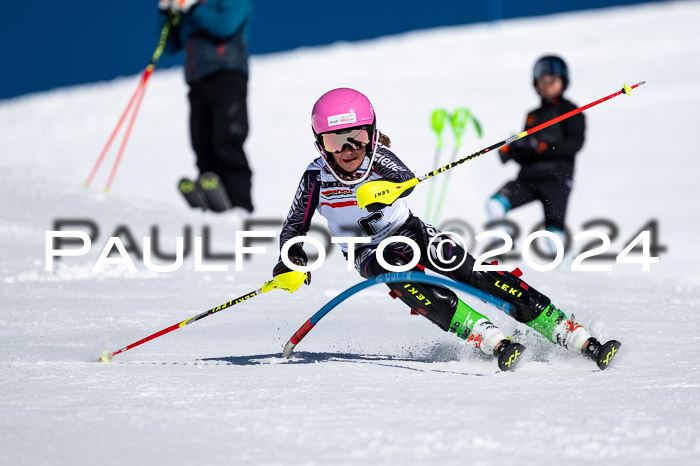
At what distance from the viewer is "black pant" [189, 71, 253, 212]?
8.27m

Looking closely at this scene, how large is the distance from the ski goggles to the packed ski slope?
863mm

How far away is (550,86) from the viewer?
7.01 metres

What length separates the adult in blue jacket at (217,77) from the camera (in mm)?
8086

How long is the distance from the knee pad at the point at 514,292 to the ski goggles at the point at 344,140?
0.72 meters

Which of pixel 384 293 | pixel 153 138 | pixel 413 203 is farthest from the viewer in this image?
pixel 153 138

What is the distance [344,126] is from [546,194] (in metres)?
3.29

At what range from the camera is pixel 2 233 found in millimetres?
7309

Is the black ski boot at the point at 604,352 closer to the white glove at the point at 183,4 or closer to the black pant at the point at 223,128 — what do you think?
the black pant at the point at 223,128

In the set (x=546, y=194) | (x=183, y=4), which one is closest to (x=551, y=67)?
(x=546, y=194)

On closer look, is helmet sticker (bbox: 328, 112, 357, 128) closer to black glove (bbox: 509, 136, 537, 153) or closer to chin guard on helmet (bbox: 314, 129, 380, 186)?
chin guard on helmet (bbox: 314, 129, 380, 186)

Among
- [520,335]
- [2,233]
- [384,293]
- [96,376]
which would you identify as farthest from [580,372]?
[2,233]

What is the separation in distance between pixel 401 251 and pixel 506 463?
1741 millimetres

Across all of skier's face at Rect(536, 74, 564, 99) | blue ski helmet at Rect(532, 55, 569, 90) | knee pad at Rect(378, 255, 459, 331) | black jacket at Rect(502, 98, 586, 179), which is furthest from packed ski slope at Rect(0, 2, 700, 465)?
blue ski helmet at Rect(532, 55, 569, 90)

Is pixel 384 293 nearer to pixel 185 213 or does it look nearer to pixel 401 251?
pixel 401 251
